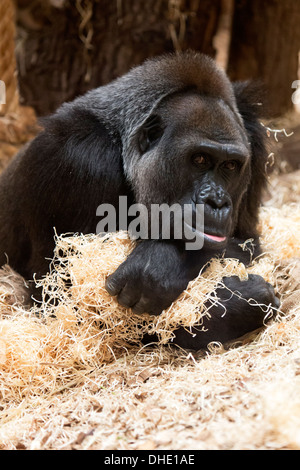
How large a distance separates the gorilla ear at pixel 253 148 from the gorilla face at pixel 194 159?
0.52 m

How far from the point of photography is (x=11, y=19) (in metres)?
5.40

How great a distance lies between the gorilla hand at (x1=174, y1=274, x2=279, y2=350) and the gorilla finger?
0.42 m

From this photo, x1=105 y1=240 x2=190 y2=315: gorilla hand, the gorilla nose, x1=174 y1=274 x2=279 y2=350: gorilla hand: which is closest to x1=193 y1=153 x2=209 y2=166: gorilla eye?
the gorilla nose

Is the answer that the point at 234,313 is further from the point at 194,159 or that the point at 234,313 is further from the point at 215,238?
the point at 194,159

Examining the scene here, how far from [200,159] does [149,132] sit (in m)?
0.42

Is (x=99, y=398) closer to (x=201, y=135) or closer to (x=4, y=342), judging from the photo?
(x=4, y=342)

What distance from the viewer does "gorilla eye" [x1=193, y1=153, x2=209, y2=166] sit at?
3291 mm

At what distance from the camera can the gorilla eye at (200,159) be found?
3.29 m

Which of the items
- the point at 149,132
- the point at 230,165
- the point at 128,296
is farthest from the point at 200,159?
the point at 128,296

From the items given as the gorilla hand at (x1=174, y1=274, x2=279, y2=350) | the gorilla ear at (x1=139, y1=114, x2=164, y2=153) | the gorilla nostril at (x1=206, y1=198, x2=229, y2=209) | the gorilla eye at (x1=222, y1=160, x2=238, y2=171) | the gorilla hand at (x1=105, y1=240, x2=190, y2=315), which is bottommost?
the gorilla hand at (x1=174, y1=274, x2=279, y2=350)

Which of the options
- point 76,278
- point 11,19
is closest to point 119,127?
point 76,278

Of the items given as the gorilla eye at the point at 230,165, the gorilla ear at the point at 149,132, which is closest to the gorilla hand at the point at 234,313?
the gorilla eye at the point at 230,165

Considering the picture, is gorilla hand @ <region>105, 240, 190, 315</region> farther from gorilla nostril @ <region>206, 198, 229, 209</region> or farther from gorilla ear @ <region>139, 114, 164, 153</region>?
gorilla ear @ <region>139, 114, 164, 153</region>
